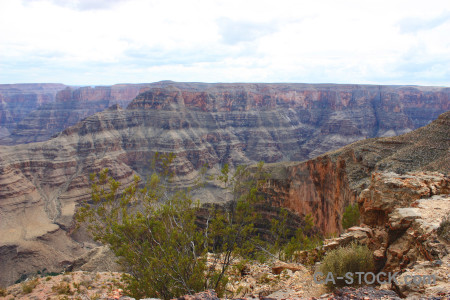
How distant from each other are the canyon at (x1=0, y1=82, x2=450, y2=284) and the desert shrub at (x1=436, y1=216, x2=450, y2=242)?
1038cm

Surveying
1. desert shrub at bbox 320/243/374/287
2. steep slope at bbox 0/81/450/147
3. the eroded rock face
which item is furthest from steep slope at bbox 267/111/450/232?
steep slope at bbox 0/81/450/147

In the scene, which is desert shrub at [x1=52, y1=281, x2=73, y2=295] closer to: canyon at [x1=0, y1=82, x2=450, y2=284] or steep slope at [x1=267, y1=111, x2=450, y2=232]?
steep slope at [x1=267, y1=111, x2=450, y2=232]

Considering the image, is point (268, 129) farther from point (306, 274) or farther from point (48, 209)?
point (306, 274)

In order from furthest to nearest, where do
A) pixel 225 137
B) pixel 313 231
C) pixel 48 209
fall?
pixel 225 137
pixel 48 209
pixel 313 231

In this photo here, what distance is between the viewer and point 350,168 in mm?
25234

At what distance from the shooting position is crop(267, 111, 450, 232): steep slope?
21.2 m

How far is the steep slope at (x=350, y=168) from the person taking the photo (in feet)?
69.4

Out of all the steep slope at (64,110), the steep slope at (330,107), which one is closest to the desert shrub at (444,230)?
the steep slope at (330,107)

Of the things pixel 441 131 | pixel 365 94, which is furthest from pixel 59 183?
pixel 365 94

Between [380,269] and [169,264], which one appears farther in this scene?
[169,264]

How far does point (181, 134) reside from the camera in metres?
97.4

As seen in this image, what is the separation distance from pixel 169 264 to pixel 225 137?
326 feet

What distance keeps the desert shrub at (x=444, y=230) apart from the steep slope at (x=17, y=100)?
198 metres

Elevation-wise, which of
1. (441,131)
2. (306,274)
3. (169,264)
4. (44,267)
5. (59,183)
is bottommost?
(44,267)
